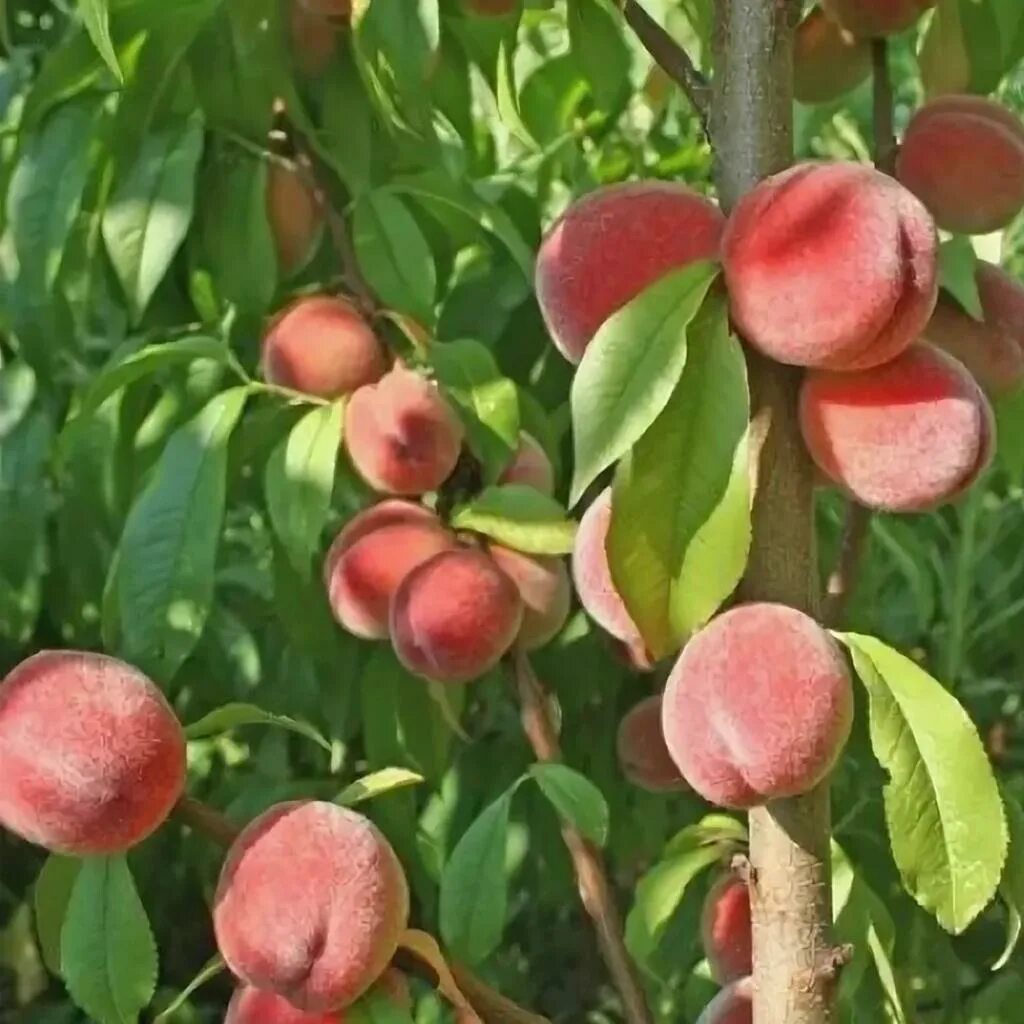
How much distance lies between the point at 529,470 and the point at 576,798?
239mm

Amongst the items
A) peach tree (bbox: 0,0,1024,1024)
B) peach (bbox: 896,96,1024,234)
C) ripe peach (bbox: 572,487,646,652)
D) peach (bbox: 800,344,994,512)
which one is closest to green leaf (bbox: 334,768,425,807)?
peach tree (bbox: 0,0,1024,1024)

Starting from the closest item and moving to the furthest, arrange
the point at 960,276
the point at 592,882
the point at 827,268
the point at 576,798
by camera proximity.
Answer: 1. the point at 827,268
2. the point at 960,276
3. the point at 576,798
4. the point at 592,882

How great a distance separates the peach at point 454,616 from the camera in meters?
0.82

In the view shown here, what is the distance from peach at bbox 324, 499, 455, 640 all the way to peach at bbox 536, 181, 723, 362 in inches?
13.4

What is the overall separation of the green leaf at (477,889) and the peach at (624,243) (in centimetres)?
31

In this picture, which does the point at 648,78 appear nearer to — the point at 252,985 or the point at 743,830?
the point at 743,830

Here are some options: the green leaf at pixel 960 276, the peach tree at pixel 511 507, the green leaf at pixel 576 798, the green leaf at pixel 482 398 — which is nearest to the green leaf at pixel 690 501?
the peach tree at pixel 511 507

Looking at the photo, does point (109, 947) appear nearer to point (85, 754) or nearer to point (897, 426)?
point (85, 754)

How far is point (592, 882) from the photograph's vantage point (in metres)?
0.85

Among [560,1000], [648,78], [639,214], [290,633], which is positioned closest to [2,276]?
[290,633]

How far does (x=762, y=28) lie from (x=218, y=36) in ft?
1.51

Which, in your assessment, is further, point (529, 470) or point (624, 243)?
point (529, 470)

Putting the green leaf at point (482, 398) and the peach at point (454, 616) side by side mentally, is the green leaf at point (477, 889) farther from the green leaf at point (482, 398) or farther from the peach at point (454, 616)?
the green leaf at point (482, 398)

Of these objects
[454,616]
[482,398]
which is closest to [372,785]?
[454,616]
